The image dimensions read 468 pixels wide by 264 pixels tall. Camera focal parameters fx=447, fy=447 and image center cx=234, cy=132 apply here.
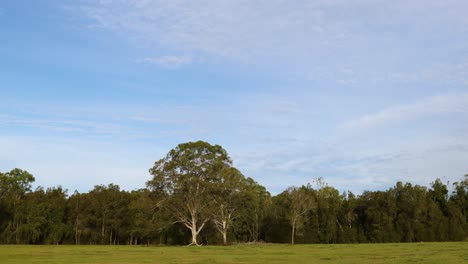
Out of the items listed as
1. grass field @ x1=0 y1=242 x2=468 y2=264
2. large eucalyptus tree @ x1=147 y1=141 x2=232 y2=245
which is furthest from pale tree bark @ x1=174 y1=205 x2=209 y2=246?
grass field @ x1=0 y1=242 x2=468 y2=264

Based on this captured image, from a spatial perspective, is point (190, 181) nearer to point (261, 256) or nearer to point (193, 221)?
point (193, 221)

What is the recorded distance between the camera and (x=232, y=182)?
222 ft

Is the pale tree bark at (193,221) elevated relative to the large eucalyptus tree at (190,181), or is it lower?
lower

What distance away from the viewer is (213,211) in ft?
226

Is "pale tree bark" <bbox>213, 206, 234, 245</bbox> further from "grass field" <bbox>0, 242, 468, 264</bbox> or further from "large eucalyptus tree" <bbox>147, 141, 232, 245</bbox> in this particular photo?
"grass field" <bbox>0, 242, 468, 264</bbox>

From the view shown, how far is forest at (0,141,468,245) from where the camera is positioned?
67.8 meters

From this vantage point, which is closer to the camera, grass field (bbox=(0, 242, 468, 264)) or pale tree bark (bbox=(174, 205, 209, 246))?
grass field (bbox=(0, 242, 468, 264))

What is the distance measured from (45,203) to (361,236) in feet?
Result: 197

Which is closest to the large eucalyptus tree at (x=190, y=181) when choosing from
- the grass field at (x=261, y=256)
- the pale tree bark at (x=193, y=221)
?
the pale tree bark at (x=193, y=221)

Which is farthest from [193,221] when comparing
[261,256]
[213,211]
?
[261,256]

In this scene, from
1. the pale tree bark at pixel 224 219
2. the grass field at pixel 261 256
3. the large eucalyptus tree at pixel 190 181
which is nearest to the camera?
the grass field at pixel 261 256

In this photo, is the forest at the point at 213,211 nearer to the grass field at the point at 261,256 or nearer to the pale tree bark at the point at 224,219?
the pale tree bark at the point at 224,219

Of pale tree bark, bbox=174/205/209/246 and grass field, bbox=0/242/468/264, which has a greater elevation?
pale tree bark, bbox=174/205/209/246

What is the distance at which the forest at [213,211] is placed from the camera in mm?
67812
